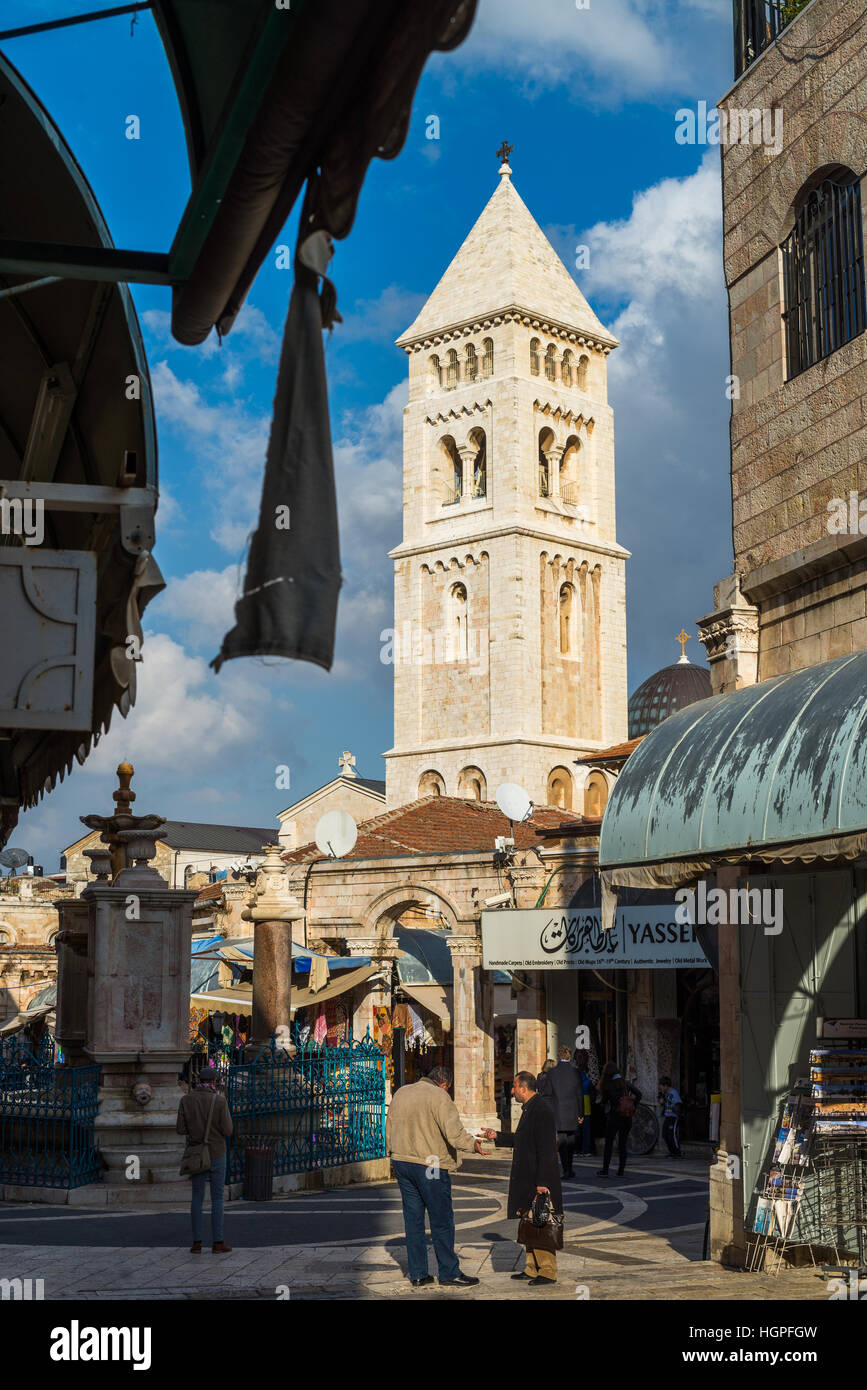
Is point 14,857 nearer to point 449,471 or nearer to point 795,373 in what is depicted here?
point 449,471

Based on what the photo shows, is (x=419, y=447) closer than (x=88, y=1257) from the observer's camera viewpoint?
No

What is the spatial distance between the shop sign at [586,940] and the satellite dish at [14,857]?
28.6 m

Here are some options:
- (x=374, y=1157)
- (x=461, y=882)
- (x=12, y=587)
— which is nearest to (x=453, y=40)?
(x=12, y=587)

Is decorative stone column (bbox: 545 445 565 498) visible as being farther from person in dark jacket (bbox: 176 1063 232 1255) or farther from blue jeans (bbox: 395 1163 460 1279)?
blue jeans (bbox: 395 1163 460 1279)

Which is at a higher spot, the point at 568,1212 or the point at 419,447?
the point at 419,447

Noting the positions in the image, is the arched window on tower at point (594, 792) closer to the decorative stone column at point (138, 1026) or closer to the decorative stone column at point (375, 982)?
the decorative stone column at point (375, 982)

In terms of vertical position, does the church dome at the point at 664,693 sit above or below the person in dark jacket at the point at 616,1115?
above

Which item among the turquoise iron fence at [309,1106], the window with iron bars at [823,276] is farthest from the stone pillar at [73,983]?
the window with iron bars at [823,276]

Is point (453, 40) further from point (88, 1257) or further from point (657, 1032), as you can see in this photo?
point (657, 1032)

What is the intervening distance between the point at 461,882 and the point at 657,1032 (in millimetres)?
6344

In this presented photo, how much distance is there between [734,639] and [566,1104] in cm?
1014

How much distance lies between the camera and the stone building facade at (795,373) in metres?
11.4

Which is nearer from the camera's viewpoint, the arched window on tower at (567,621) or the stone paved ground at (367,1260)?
the stone paved ground at (367,1260)
